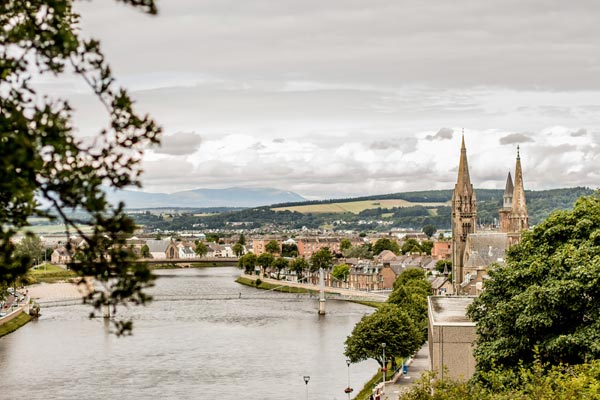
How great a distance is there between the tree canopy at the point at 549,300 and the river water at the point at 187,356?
60.0 feet

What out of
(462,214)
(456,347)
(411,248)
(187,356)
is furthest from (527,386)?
(411,248)

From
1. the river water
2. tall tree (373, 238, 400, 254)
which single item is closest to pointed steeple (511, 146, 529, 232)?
the river water

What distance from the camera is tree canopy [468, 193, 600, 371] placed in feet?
79.2

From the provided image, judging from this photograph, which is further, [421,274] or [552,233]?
[421,274]

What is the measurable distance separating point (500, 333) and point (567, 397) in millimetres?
8156

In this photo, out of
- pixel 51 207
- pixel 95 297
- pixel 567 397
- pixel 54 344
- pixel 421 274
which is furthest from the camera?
pixel 421 274

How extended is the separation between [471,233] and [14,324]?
4395cm

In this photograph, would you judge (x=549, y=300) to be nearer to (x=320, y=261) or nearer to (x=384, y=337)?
(x=384, y=337)

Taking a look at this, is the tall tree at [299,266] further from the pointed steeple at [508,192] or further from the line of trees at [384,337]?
the line of trees at [384,337]

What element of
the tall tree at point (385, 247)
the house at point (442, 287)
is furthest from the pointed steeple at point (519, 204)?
the tall tree at point (385, 247)

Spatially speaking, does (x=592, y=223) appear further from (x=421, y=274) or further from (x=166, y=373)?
(x=421, y=274)

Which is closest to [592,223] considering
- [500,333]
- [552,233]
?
[552,233]

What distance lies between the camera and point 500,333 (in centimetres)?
2592

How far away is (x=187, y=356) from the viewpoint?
56.9 metres
